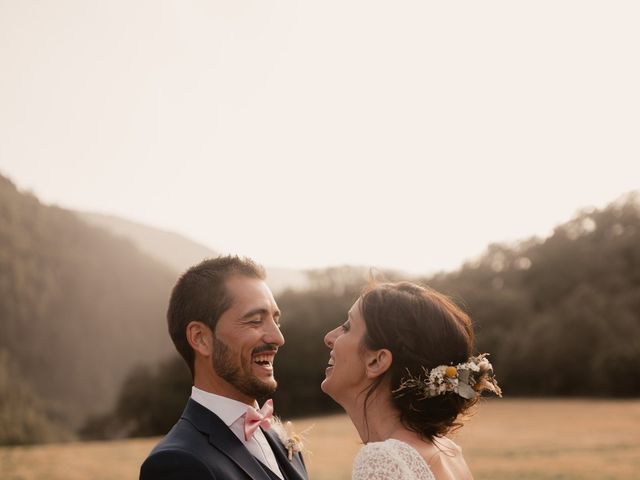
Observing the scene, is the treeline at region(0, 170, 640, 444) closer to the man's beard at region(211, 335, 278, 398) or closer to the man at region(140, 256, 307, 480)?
the man at region(140, 256, 307, 480)

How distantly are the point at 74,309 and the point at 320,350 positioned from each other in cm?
1604

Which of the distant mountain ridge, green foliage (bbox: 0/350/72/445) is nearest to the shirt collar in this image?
green foliage (bbox: 0/350/72/445)

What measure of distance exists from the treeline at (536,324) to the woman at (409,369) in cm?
3521

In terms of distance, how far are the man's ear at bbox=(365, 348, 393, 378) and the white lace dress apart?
39 cm

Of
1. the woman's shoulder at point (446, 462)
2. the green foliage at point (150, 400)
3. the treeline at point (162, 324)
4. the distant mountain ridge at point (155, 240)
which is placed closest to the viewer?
the woman's shoulder at point (446, 462)

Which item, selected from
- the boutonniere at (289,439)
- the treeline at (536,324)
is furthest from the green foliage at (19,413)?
the boutonniere at (289,439)

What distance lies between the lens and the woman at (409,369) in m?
3.67

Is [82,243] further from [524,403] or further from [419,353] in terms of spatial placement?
[419,353]

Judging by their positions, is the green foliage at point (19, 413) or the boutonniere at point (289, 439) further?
the green foliage at point (19, 413)

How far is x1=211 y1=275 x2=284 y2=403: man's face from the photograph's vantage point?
3836 mm

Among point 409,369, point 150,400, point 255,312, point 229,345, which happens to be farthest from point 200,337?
point 150,400

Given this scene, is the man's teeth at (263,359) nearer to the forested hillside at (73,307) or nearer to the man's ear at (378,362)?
the man's ear at (378,362)

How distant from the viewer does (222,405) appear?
3.79 m

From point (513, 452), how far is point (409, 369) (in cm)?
2179
